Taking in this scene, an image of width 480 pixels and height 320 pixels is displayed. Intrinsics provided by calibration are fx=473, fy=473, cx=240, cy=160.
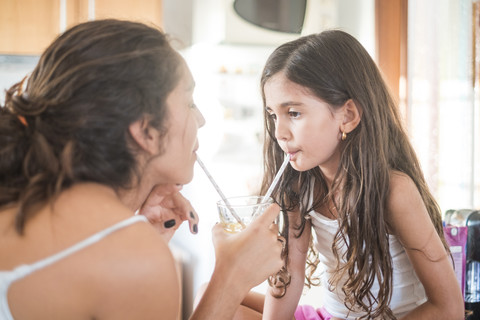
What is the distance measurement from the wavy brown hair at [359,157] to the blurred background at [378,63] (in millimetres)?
1059

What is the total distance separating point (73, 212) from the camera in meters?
0.72

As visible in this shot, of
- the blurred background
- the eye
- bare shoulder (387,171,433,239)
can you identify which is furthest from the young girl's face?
the blurred background

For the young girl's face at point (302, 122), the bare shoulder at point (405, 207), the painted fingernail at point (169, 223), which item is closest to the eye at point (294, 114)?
the young girl's face at point (302, 122)

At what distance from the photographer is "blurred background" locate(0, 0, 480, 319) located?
2.36 metres

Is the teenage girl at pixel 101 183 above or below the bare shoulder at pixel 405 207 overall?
above

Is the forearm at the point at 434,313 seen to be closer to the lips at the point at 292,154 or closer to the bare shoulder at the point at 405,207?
the bare shoulder at the point at 405,207

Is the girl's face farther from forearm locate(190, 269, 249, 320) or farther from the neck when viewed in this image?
forearm locate(190, 269, 249, 320)

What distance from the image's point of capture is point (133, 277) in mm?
696

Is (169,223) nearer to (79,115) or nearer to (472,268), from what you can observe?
(79,115)

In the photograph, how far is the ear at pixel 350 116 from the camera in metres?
1.23

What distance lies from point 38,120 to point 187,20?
2.28 metres

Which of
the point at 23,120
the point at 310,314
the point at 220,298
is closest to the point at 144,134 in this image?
the point at 23,120

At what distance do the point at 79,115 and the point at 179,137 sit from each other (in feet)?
0.64

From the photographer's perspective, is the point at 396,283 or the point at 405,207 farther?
the point at 396,283
